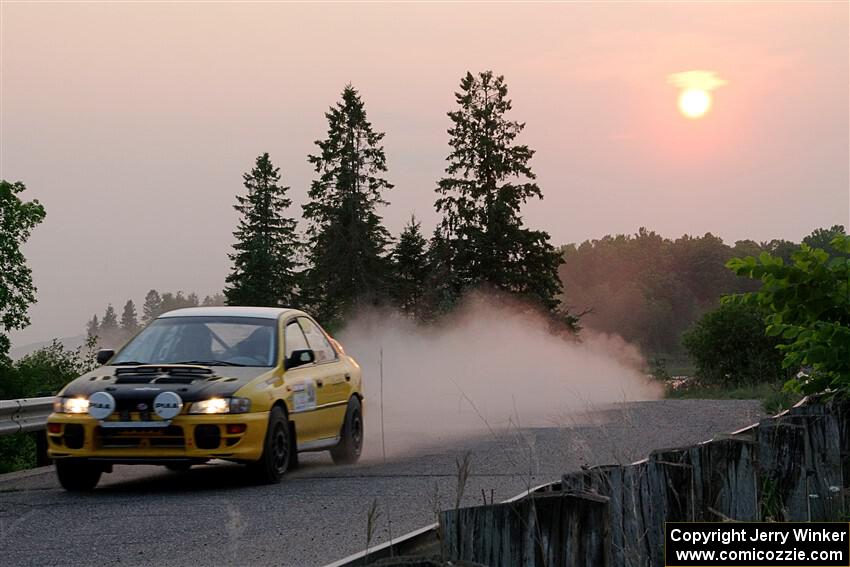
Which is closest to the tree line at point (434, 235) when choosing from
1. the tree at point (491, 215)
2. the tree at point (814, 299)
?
the tree at point (491, 215)

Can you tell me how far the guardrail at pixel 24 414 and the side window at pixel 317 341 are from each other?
3.31m

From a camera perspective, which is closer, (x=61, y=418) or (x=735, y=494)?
(x=735, y=494)

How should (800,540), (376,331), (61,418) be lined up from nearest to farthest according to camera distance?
(800,540) < (61,418) < (376,331)

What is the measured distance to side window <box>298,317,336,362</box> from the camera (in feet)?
47.2

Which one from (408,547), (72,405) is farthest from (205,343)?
(408,547)

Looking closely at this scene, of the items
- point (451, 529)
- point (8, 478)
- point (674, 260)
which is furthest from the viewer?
point (674, 260)

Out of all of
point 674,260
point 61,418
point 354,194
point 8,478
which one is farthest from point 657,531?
point 674,260

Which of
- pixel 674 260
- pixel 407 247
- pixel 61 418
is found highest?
pixel 674 260

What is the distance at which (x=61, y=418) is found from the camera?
12.0m

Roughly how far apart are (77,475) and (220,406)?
1.61 m

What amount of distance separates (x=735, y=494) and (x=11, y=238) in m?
64.4

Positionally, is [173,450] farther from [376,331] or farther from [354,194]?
[354,194]

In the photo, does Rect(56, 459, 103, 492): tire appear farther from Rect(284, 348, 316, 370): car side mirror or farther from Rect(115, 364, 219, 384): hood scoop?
Rect(284, 348, 316, 370): car side mirror

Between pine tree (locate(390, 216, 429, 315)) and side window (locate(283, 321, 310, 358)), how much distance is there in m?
66.4
